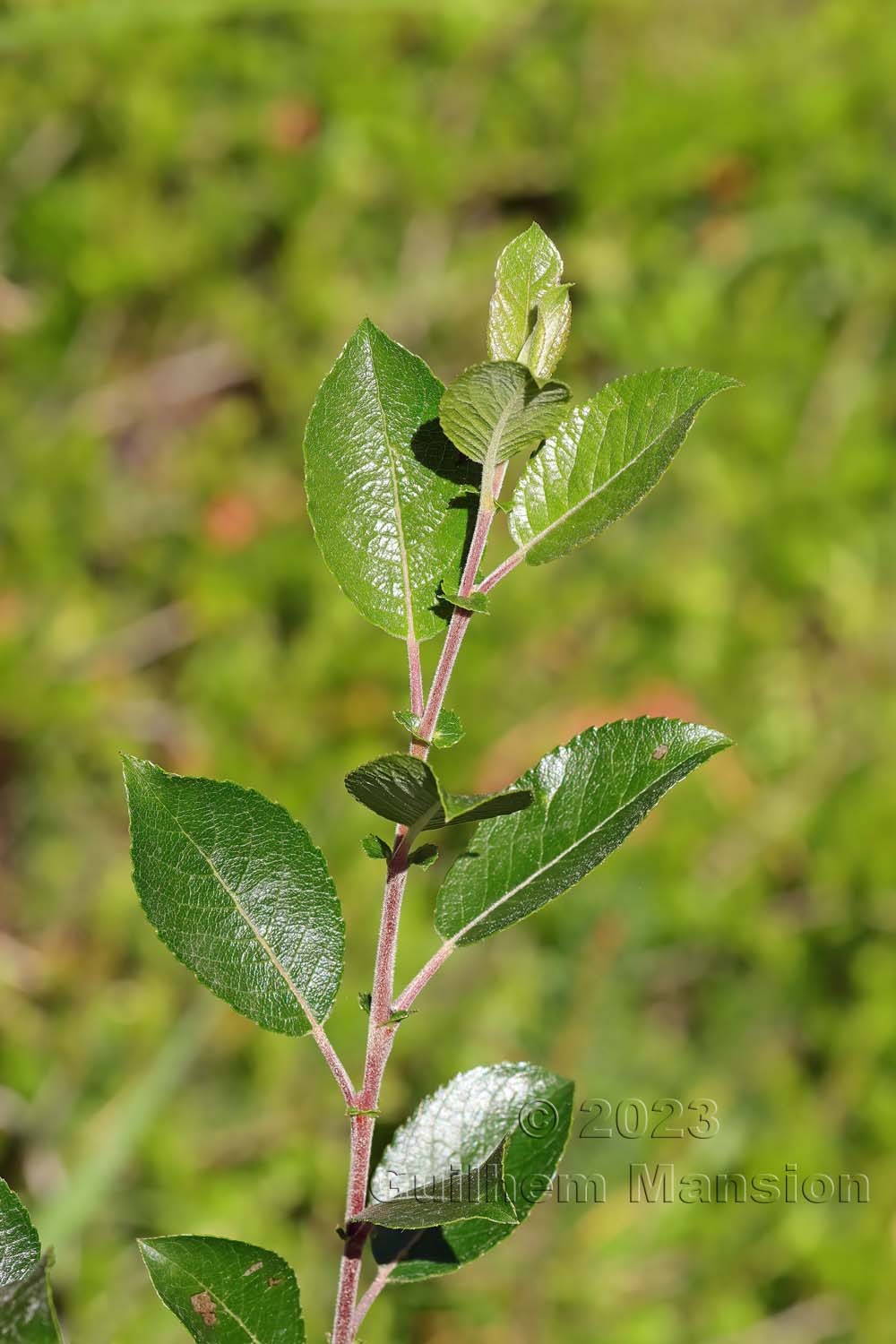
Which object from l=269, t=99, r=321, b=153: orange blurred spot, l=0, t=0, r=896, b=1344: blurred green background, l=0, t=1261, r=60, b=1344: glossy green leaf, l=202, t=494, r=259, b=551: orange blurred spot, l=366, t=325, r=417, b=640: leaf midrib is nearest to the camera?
l=0, t=1261, r=60, b=1344: glossy green leaf

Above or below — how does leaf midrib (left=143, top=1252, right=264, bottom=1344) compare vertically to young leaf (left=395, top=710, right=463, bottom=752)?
below

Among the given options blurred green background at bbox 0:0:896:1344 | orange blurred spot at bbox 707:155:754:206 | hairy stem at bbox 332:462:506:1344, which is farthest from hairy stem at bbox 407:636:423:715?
orange blurred spot at bbox 707:155:754:206

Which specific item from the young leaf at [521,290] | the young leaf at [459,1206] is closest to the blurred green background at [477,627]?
the young leaf at [459,1206]

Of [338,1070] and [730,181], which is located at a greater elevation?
[730,181]

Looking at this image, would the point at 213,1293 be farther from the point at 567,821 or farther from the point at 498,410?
the point at 498,410

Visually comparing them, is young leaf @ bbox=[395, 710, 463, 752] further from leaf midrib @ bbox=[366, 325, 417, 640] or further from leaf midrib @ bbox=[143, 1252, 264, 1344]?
leaf midrib @ bbox=[143, 1252, 264, 1344]

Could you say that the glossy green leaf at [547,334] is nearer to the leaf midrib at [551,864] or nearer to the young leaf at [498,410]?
the young leaf at [498,410]

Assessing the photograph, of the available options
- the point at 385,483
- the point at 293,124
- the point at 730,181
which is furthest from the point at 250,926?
the point at 730,181
